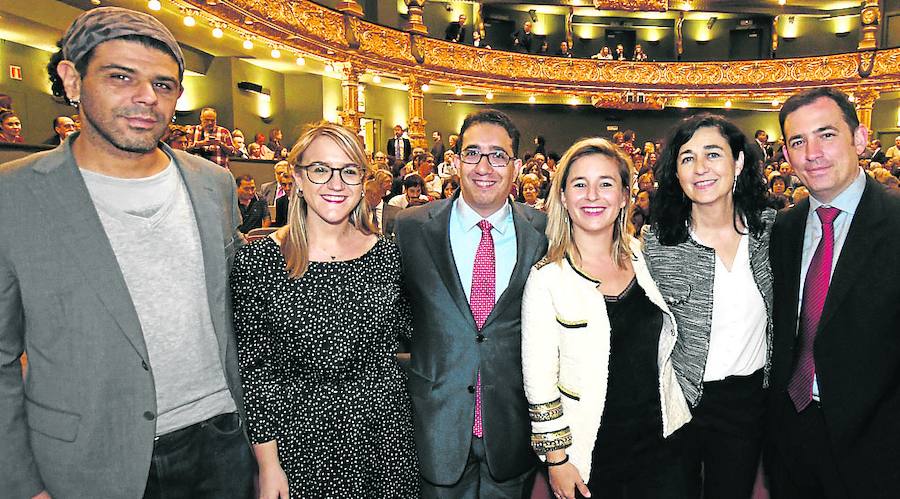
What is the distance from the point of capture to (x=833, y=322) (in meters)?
1.74

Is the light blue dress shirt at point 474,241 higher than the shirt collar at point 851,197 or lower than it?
lower

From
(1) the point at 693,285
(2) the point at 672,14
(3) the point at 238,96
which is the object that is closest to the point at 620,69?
(2) the point at 672,14

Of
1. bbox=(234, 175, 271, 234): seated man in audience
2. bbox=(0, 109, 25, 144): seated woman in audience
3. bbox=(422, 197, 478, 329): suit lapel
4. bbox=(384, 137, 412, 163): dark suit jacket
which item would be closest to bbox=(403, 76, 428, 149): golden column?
bbox=(384, 137, 412, 163): dark suit jacket

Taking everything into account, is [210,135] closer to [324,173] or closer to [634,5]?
[324,173]

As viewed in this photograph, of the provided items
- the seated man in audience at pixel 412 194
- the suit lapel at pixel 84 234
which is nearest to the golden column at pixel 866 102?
the seated man in audience at pixel 412 194

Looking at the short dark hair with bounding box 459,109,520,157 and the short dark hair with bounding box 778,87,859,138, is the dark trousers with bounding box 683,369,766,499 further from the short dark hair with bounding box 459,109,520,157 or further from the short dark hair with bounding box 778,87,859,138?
the short dark hair with bounding box 459,109,520,157

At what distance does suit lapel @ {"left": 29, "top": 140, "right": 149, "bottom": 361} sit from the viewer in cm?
142

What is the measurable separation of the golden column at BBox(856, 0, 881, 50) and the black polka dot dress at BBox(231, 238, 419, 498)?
19.7 m

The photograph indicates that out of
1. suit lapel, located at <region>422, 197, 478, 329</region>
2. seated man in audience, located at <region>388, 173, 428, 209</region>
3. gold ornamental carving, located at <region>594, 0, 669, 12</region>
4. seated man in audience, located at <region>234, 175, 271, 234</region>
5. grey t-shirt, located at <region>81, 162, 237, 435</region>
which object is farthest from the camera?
gold ornamental carving, located at <region>594, 0, 669, 12</region>

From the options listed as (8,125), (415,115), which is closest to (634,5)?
(415,115)

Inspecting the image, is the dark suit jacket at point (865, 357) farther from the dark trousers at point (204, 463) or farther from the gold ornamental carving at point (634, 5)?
the gold ornamental carving at point (634, 5)

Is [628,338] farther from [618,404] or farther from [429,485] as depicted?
[429,485]

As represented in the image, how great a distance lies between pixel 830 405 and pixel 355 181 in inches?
60.9

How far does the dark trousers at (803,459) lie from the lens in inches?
69.5
